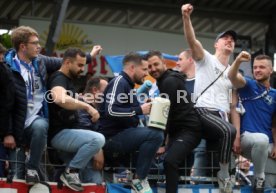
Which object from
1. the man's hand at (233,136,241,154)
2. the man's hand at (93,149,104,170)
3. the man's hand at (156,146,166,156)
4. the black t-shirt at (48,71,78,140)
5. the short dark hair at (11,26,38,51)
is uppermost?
the short dark hair at (11,26,38,51)

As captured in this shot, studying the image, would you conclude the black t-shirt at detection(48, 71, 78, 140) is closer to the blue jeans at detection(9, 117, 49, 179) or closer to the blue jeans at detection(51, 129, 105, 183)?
the blue jeans at detection(51, 129, 105, 183)

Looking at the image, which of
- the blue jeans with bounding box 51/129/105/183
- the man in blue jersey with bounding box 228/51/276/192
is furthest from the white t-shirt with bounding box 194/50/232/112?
the blue jeans with bounding box 51/129/105/183

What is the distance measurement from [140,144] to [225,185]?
1105 millimetres

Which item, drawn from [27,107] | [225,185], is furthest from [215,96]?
[27,107]

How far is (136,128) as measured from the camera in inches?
286

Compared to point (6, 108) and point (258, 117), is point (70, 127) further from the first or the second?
point (258, 117)

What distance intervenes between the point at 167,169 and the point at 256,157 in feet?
3.75

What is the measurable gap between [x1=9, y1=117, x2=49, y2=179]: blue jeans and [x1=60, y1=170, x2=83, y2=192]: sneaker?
328 millimetres

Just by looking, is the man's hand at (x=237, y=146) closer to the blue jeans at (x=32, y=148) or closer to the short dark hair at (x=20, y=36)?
the blue jeans at (x=32, y=148)

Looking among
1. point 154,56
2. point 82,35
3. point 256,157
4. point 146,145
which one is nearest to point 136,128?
point 146,145

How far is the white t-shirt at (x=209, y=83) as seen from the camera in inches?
300

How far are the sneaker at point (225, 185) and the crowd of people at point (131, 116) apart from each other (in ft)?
0.04

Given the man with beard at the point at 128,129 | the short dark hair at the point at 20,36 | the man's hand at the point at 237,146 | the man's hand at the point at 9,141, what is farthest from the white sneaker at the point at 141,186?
the short dark hair at the point at 20,36

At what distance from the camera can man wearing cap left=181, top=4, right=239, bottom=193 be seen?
7.36m
